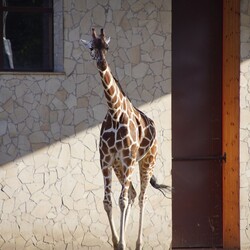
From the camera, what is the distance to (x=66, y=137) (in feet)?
29.5

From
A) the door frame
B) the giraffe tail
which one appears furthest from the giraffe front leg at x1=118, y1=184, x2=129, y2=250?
the door frame

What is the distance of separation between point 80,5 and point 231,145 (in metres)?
2.39

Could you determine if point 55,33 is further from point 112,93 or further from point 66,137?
point 112,93

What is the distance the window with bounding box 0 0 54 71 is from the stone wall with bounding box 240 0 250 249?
217cm

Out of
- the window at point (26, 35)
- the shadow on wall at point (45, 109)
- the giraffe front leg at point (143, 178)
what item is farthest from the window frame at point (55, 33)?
the giraffe front leg at point (143, 178)

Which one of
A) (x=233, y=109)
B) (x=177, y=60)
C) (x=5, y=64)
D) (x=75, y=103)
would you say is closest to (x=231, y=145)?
(x=233, y=109)

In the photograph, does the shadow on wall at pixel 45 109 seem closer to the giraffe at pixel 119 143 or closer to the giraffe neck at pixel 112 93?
the giraffe at pixel 119 143

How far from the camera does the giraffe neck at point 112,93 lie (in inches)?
275

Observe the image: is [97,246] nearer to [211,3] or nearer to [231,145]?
[231,145]

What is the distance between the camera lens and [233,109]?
31.0ft

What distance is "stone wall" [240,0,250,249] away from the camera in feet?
30.5

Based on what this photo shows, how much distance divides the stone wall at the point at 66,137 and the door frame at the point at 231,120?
3.29ft

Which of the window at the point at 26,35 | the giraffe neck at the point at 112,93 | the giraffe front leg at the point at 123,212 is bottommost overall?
the giraffe front leg at the point at 123,212

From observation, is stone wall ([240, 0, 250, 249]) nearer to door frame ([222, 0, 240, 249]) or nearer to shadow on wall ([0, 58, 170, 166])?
door frame ([222, 0, 240, 249])
